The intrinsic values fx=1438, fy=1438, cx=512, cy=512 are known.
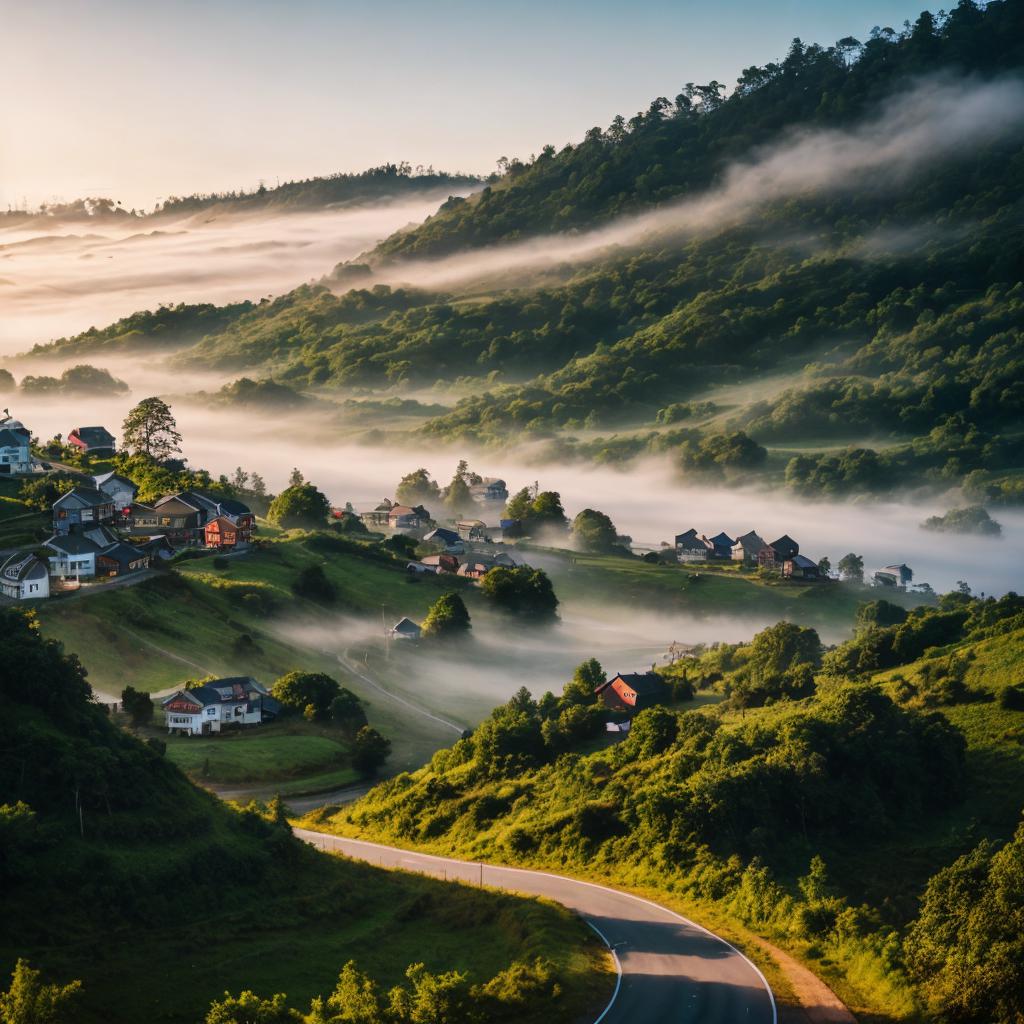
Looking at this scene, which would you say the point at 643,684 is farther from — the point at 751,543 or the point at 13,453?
the point at 751,543

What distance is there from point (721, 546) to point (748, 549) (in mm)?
5682

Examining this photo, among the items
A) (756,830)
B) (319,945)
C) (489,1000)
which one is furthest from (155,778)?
(756,830)

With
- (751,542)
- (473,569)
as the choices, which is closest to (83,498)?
(473,569)

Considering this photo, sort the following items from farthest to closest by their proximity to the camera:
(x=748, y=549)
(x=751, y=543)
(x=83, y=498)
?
(x=751, y=543) → (x=748, y=549) → (x=83, y=498)

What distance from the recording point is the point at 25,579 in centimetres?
9606

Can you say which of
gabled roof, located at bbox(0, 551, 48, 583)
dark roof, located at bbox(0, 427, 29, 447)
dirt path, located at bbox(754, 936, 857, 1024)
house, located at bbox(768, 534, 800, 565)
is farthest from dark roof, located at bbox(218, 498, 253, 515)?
dirt path, located at bbox(754, 936, 857, 1024)

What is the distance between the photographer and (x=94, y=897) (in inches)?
1944

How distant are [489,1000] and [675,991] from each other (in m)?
6.58

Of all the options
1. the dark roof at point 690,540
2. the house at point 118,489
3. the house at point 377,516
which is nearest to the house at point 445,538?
the house at point 377,516

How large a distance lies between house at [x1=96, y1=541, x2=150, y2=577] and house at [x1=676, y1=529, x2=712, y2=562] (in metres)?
79.4

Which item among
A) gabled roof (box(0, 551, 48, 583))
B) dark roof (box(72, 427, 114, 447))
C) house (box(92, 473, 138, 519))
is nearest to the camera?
gabled roof (box(0, 551, 48, 583))

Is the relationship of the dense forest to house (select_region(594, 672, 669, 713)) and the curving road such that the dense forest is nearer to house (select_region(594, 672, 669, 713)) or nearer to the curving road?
the curving road

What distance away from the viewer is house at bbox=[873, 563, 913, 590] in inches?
6506

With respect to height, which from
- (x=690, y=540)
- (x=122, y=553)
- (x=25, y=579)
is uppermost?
(x=25, y=579)
